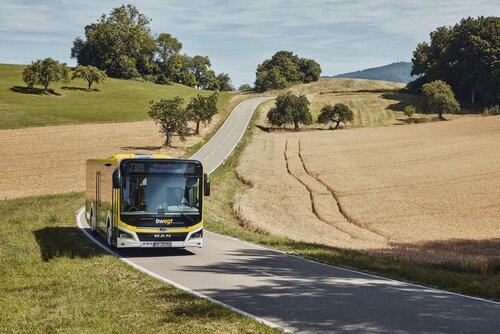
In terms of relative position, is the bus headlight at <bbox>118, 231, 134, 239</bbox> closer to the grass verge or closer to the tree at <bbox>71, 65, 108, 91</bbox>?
the grass verge

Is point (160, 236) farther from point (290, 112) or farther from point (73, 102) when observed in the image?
point (73, 102)

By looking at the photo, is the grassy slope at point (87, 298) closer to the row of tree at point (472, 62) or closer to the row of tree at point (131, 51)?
the row of tree at point (472, 62)

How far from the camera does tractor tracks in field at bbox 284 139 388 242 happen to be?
2751cm

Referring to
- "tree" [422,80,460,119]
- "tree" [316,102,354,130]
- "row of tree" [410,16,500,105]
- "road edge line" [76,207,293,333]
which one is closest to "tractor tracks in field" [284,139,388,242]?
"road edge line" [76,207,293,333]

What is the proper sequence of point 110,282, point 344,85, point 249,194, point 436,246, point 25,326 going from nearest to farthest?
point 25,326 < point 110,282 < point 436,246 < point 249,194 < point 344,85

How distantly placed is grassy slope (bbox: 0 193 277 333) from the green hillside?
207 feet

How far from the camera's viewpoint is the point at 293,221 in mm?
29984

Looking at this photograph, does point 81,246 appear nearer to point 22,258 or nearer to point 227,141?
point 22,258

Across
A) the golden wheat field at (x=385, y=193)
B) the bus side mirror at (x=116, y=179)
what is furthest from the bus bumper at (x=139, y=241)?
the golden wheat field at (x=385, y=193)

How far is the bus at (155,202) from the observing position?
1759 centimetres

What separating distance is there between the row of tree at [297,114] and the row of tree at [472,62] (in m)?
39.9

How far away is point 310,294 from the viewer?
11977mm

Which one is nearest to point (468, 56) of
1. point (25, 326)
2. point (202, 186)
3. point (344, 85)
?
point (344, 85)

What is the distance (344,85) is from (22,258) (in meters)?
152
